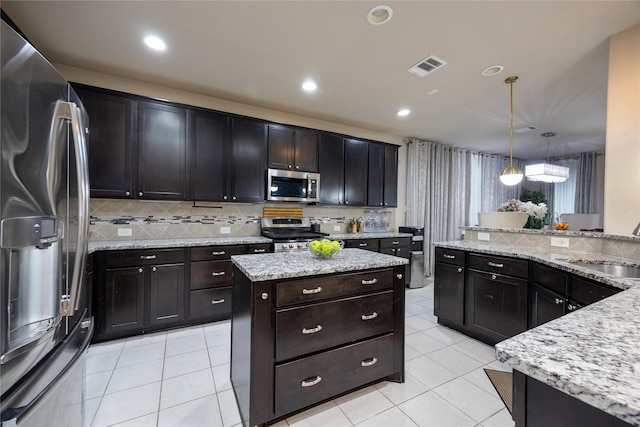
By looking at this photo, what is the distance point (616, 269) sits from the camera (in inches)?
74.8

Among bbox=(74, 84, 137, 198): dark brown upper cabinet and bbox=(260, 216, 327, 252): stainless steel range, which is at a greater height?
bbox=(74, 84, 137, 198): dark brown upper cabinet

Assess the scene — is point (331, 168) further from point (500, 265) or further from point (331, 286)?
point (331, 286)

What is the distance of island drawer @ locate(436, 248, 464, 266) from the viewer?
9.16 ft

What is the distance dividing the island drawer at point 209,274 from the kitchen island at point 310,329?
1.26m

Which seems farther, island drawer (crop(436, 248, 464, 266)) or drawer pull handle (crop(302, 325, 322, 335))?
island drawer (crop(436, 248, 464, 266))

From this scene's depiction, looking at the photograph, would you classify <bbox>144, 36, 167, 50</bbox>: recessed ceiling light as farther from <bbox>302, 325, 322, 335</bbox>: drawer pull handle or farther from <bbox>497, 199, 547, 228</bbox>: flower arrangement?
<bbox>497, 199, 547, 228</bbox>: flower arrangement

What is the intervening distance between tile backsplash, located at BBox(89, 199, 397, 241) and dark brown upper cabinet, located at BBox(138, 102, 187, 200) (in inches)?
12.8

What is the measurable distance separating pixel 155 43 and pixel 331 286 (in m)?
2.58

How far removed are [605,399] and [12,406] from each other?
1521 millimetres

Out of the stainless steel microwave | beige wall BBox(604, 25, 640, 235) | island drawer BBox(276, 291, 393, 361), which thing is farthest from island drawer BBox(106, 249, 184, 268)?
beige wall BBox(604, 25, 640, 235)

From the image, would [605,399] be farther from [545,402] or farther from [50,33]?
[50,33]

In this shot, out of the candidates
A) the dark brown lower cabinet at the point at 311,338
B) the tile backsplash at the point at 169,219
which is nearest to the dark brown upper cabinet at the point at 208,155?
the tile backsplash at the point at 169,219

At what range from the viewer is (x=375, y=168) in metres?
4.54

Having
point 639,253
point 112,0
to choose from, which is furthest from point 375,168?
point 112,0
